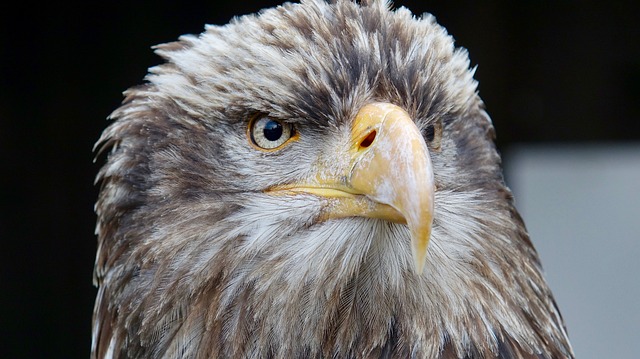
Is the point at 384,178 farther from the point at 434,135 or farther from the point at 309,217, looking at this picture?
the point at 434,135

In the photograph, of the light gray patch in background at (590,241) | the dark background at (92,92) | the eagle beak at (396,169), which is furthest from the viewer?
the light gray patch in background at (590,241)

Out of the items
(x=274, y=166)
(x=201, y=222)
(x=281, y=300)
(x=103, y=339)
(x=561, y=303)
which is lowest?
(x=561, y=303)

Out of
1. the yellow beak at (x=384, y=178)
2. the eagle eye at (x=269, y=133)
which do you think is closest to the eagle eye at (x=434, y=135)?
the yellow beak at (x=384, y=178)

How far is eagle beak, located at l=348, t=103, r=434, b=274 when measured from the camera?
1914 millimetres

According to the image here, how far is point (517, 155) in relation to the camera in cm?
581

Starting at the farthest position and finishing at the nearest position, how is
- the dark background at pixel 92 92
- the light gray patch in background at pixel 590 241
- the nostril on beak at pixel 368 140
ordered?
the light gray patch in background at pixel 590 241 < the dark background at pixel 92 92 < the nostril on beak at pixel 368 140

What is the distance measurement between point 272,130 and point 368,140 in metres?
0.27

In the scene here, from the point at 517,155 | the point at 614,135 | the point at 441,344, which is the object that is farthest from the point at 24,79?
the point at 441,344

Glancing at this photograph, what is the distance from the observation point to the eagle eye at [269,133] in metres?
2.24

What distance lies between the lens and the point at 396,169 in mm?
1960

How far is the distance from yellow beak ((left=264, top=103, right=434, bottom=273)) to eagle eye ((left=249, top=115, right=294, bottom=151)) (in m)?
0.12

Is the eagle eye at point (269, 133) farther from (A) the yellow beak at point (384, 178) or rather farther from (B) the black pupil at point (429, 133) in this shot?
(B) the black pupil at point (429, 133)

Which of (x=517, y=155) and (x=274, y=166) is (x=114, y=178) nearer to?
(x=274, y=166)

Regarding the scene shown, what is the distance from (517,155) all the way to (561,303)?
1.36 metres
